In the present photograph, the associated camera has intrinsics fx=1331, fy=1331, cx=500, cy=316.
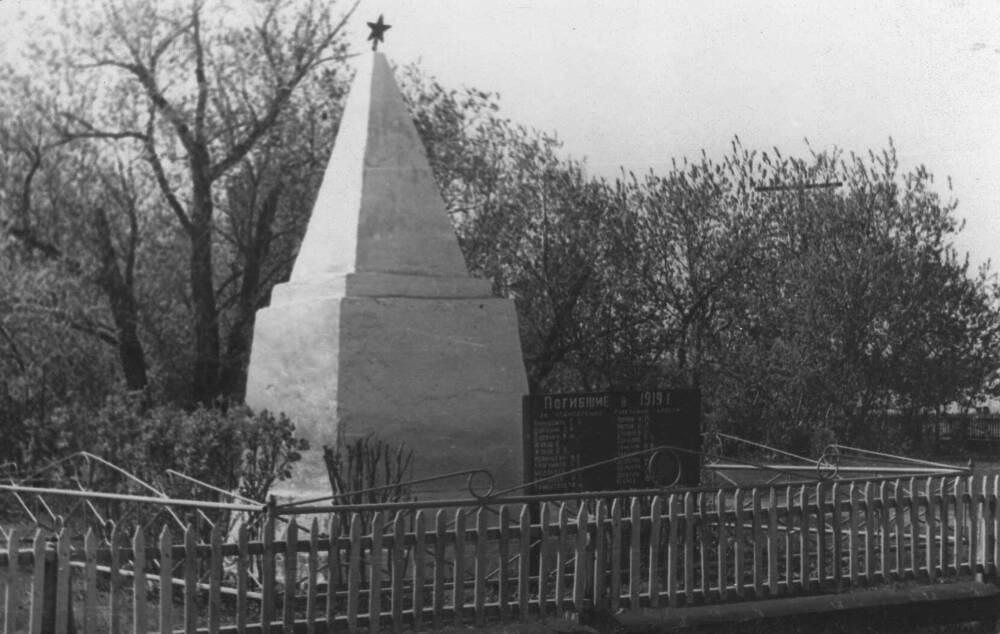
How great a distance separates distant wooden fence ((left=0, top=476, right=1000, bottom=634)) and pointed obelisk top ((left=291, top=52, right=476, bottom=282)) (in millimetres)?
2285

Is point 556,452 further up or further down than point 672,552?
further up

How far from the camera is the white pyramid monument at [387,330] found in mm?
11180

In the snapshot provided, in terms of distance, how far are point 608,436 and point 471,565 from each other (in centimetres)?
157

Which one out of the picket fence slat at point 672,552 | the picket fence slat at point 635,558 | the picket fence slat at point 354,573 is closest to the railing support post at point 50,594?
the picket fence slat at point 354,573

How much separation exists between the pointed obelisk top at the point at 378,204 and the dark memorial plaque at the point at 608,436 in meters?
2.15

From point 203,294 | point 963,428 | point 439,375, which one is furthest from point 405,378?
point 963,428

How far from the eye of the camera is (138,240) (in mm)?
19719

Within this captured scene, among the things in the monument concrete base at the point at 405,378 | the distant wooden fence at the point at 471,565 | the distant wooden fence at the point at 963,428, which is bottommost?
the distant wooden fence at the point at 471,565

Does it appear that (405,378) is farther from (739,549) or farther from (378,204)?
(739,549)

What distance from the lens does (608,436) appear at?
1059 cm

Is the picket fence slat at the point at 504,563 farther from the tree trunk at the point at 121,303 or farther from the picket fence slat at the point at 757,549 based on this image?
the tree trunk at the point at 121,303

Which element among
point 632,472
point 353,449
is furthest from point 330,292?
point 632,472

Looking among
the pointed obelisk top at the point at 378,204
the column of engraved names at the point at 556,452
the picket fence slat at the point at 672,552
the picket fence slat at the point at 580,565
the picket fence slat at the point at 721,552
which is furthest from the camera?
the pointed obelisk top at the point at 378,204

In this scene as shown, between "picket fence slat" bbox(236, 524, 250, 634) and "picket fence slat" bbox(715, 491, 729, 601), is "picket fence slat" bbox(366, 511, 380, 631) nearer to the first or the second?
"picket fence slat" bbox(236, 524, 250, 634)
